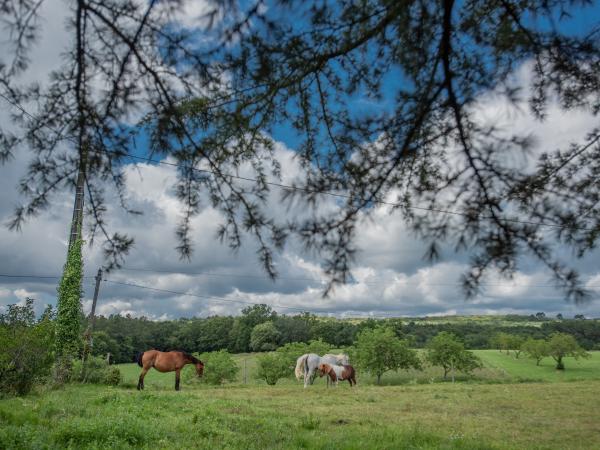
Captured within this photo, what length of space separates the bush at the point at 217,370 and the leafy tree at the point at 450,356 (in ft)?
44.6

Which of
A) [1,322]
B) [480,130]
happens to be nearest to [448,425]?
[480,130]

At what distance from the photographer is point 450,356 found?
2888 cm

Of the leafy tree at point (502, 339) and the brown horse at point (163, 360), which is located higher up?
the brown horse at point (163, 360)

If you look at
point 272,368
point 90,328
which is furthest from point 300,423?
point 272,368

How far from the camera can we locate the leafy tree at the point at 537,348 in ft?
142

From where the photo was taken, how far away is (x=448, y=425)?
8086 mm

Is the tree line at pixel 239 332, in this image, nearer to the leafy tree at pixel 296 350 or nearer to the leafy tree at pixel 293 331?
the leafy tree at pixel 293 331

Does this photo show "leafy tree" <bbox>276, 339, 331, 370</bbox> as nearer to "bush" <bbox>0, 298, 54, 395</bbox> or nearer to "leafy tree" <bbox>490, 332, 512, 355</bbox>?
"bush" <bbox>0, 298, 54, 395</bbox>

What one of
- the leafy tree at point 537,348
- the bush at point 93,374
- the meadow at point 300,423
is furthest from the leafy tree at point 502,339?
the bush at point 93,374

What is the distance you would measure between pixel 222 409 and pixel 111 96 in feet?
23.4

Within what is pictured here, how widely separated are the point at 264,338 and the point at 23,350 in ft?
80.4

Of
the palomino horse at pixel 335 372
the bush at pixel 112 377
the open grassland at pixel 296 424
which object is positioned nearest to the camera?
the open grassland at pixel 296 424

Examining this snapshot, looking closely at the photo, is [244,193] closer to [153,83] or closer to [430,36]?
[153,83]

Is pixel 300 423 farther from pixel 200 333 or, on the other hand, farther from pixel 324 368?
pixel 200 333
